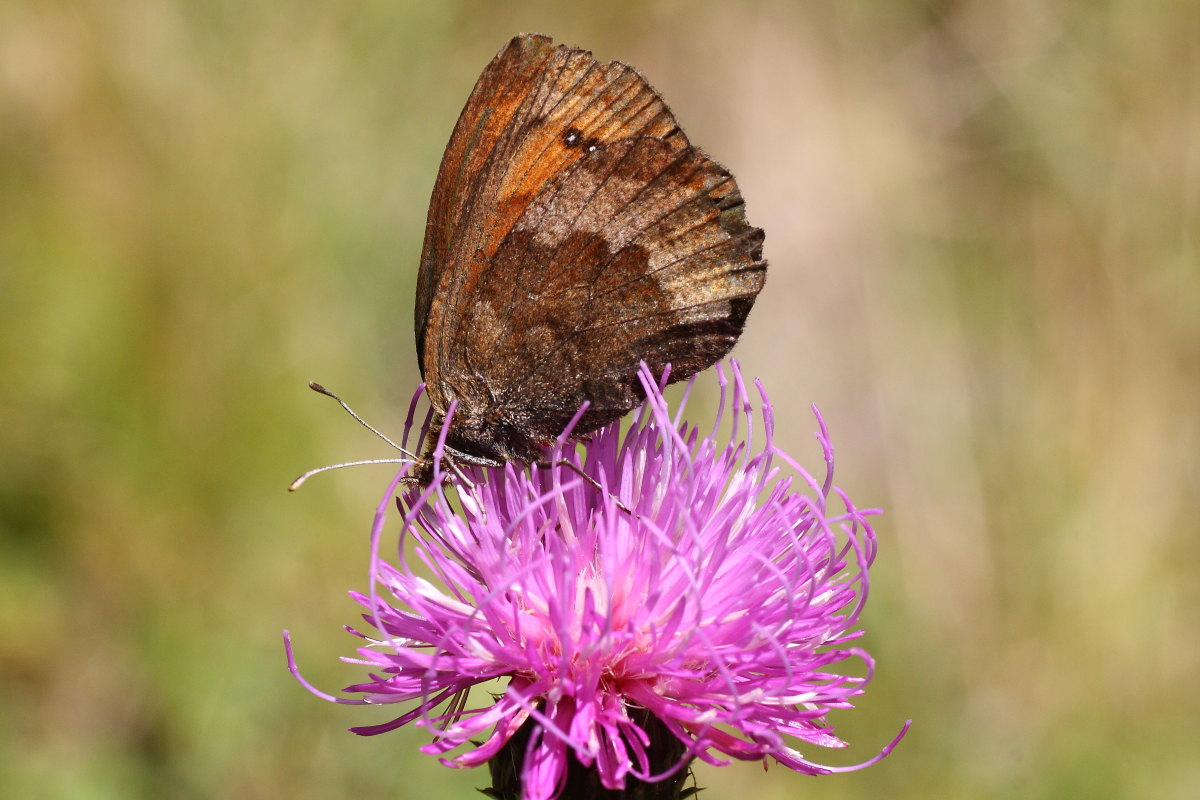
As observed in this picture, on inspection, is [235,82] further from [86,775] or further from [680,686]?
[680,686]

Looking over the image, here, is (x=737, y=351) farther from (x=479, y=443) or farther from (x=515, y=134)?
(x=479, y=443)

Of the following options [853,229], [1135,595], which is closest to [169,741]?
[1135,595]

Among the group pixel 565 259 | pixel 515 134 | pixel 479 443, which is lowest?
Result: pixel 479 443

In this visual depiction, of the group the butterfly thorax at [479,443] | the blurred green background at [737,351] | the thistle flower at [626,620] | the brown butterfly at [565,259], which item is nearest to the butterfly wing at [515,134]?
the brown butterfly at [565,259]

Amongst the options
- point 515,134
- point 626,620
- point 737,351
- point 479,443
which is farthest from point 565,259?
point 737,351

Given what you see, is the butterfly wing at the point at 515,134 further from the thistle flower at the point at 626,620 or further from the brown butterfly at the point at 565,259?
the thistle flower at the point at 626,620

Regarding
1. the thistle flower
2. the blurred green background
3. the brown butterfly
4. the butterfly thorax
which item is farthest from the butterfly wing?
the blurred green background
